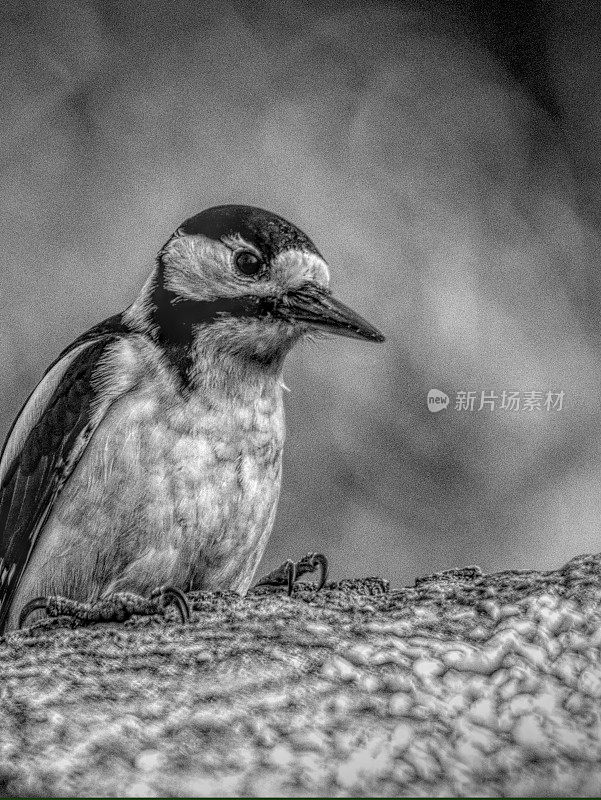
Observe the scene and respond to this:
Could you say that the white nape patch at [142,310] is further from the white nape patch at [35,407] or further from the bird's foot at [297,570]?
the bird's foot at [297,570]

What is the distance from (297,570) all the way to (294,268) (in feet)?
2.44

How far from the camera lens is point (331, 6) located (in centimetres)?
296

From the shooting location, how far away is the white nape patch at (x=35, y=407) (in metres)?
2.23

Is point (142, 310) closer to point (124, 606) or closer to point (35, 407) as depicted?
point (35, 407)

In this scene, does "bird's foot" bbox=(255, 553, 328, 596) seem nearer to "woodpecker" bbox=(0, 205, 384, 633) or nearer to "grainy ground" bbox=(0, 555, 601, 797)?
"woodpecker" bbox=(0, 205, 384, 633)

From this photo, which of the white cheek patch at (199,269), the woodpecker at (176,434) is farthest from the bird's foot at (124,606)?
the white cheek patch at (199,269)

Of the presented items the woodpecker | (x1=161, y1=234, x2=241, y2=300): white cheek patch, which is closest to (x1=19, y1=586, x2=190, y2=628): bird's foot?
the woodpecker

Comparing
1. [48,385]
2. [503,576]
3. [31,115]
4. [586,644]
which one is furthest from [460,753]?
[31,115]

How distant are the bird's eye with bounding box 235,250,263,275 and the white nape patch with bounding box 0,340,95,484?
411mm

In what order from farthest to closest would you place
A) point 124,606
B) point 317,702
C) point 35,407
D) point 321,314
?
point 35,407
point 321,314
point 124,606
point 317,702

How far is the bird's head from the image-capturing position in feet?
6.91

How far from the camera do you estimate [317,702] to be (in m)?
1.51

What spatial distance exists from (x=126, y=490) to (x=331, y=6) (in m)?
1.77

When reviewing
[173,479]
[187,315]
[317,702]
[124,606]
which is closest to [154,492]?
[173,479]
